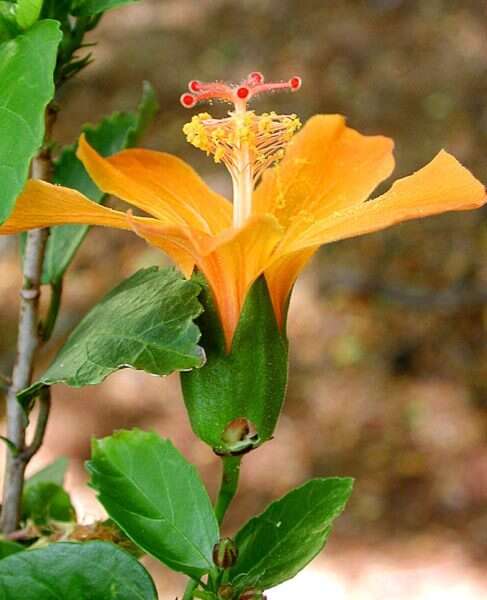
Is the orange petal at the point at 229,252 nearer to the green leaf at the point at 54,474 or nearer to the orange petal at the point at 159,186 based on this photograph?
the orange petal at the point at 159,186

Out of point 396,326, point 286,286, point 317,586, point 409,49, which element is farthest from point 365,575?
point 409,49

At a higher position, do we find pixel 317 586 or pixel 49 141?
pixel 49 141

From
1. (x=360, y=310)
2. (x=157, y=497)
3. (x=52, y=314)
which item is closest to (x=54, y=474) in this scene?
(x=52, y=314)

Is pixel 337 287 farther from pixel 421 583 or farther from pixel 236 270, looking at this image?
pixel 236 270

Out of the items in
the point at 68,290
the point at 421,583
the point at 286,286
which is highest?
the point at 286,286

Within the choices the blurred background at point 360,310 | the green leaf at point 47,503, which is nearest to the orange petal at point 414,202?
the green leaf at point 47,503
